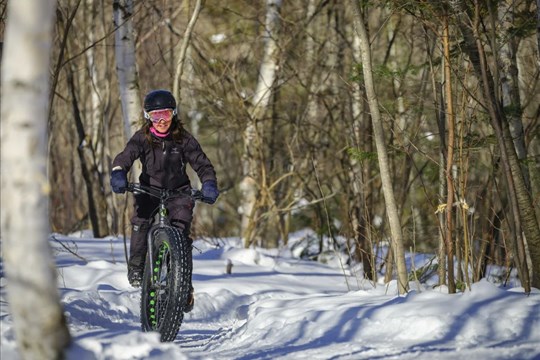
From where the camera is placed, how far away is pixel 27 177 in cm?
371

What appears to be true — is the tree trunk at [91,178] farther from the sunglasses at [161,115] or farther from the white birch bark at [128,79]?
the sunglasses at [161,115]

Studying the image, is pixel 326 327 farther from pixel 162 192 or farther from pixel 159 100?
pixel 159 100

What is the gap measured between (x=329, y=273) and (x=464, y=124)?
494 centimetres

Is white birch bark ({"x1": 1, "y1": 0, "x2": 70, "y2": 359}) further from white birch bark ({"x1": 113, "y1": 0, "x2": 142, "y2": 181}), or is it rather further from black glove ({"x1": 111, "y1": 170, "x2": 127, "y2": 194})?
white birch bark ({"x1": 113, "y1": 0, "x2": 142, "y2": 181})

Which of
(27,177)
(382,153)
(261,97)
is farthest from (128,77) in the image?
(27,177)

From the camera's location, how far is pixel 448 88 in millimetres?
7359

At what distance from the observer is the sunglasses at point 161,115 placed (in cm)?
679

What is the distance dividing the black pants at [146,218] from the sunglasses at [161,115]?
0.62m

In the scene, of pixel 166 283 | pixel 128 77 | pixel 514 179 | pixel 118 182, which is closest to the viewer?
pixel 166 283

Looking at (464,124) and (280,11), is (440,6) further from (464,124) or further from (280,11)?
(280,11)

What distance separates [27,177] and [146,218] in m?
3.18

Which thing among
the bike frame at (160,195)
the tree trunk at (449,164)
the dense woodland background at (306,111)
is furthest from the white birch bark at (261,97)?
the bike frame at (160,195)

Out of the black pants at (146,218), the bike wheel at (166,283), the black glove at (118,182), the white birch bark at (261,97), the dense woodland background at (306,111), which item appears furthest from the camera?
the white birch bark at (261,97)

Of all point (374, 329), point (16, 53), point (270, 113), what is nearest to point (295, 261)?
point (270, 113)
